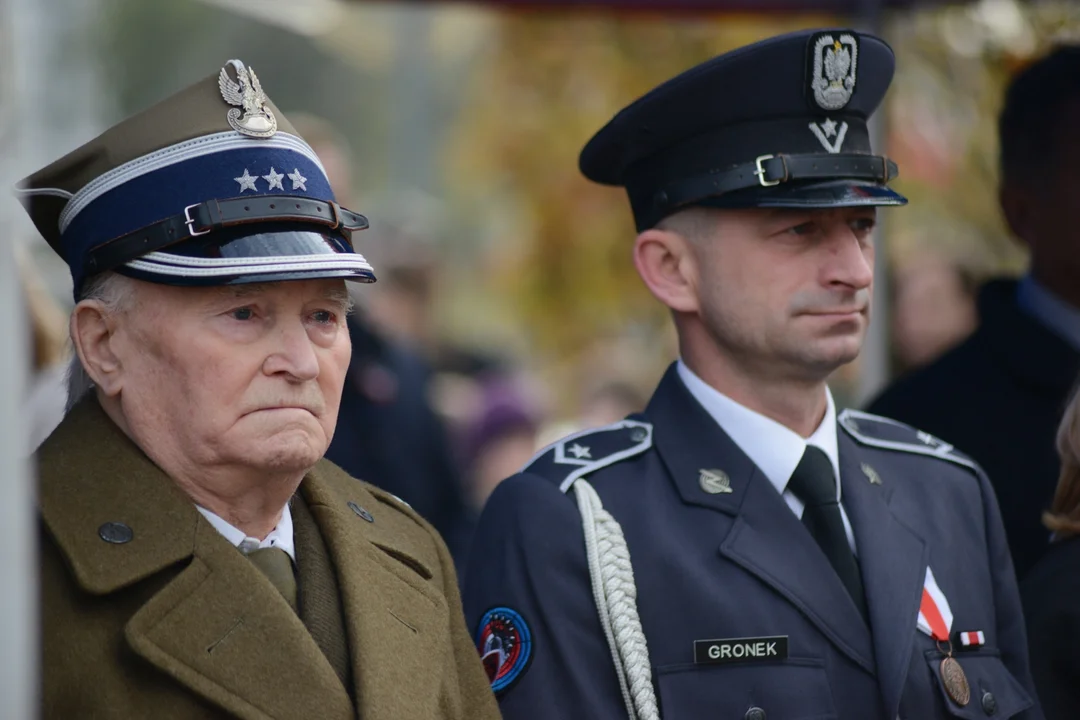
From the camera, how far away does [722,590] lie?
3.12 metres

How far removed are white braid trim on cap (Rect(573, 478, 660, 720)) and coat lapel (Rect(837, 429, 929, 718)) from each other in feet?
1.56

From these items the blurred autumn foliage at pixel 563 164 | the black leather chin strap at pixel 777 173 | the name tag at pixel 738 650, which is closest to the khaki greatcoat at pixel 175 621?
the name tag at pixel 738 650

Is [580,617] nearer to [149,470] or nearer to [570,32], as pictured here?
[149,470]

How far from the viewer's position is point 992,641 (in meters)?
3.36

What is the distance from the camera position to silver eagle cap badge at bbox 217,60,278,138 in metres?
2.76

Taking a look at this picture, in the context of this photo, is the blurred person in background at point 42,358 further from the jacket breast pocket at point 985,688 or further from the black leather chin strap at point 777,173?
the jacket breast pocket at point 985,688

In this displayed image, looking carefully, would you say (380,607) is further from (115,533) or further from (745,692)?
(745,692)

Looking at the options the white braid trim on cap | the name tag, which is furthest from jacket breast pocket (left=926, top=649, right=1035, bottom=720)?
the white braid trim on cap

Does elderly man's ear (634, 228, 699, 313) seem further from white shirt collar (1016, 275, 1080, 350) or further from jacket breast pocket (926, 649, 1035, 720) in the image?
white shirt collar (1016, 275, 1080, 350)

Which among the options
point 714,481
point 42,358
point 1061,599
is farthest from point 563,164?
point 714,481

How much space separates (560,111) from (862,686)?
9.93 metres

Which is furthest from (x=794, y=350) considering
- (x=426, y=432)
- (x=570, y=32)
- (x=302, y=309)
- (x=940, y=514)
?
(x=570, y=32)

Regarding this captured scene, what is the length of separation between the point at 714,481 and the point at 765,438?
6.0 inches

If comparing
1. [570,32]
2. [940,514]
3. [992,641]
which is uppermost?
[570,32]
